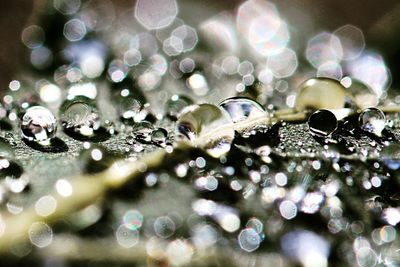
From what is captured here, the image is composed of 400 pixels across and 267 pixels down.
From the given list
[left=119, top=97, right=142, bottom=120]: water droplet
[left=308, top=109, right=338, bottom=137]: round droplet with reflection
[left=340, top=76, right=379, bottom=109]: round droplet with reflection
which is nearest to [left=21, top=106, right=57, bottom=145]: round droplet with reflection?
[left=119, top=97, right=142, bottom=120]: water droplet

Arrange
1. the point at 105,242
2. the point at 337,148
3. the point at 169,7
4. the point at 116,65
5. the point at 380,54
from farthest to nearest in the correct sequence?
the point at 169,7, the point at 380,54, the point at 116,65, the point at 337,148, the point at 105,242

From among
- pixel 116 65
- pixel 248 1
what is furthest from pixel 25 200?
pixel 248 1

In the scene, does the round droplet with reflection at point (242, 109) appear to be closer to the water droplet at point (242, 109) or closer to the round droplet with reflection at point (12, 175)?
the water droplet at point (242, 109)

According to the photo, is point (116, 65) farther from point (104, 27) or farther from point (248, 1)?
point (248, 1)

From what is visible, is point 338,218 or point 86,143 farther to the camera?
point 86,143

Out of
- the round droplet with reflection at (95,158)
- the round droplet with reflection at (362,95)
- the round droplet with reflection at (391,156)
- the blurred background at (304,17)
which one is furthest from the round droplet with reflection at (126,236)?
the blurred background at (304,17)
